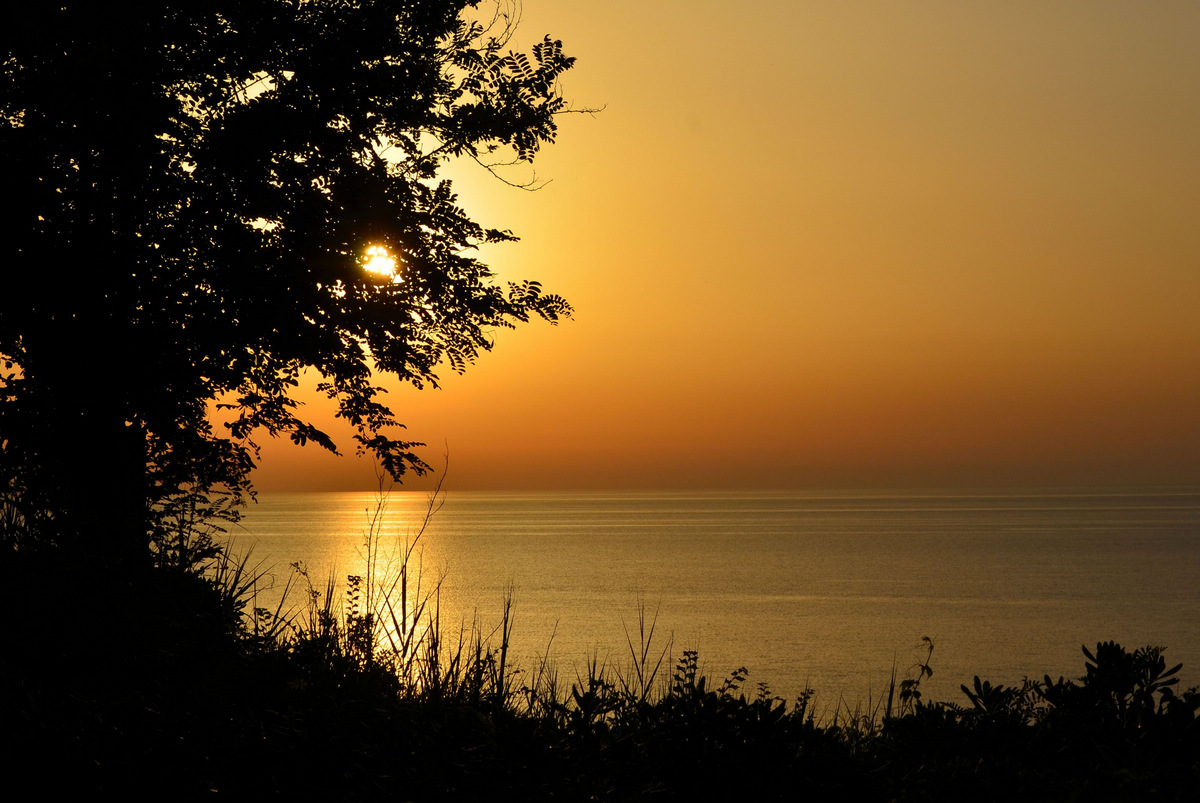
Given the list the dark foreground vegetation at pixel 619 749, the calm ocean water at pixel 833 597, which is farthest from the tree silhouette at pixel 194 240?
→ the dark foreground vegetation at pixel 619 749

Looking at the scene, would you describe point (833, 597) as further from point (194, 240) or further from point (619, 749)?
point (619, 749)

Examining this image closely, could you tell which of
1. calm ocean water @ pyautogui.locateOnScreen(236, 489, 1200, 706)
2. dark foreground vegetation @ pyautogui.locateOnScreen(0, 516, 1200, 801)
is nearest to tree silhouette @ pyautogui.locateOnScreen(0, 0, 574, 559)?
calm ocean water @ pyautogui.locateOnScreen(236, 489, 1200, 706)

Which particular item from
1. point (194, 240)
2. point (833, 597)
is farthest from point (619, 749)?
point (833, 597)

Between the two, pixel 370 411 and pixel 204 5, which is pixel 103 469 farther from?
pixel 204 5

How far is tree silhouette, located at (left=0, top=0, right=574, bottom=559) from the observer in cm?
937

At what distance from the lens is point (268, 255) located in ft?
33.9

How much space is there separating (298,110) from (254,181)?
→ 3.00 feet

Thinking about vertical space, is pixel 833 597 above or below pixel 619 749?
below

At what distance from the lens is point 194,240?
1016 cm

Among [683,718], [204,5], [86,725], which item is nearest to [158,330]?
[204,5]

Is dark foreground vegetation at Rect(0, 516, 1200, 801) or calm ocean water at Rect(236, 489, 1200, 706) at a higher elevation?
dark foreground vegetation at Rect(0, 516, 1200, 801)

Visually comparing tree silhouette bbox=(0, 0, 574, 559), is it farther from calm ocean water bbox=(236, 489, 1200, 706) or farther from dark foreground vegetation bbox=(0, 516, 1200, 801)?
dark foreground vegetation bbox=(0, 516, 1200, 801)

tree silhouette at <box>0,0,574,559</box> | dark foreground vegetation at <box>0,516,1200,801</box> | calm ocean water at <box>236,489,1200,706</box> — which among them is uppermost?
tree silhouette at <box>0,0,574,559</box>

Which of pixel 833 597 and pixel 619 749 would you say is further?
pixel 833 597
